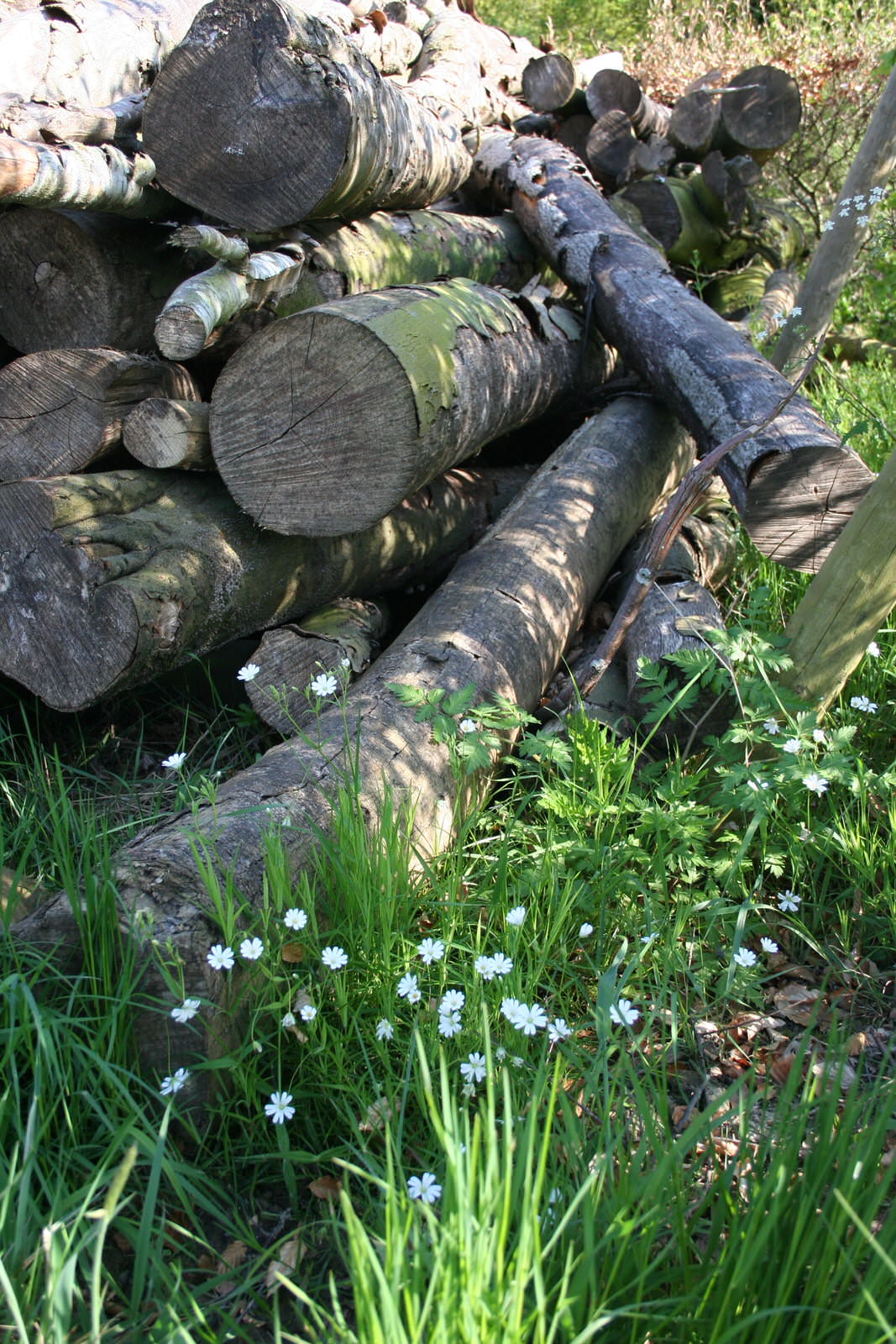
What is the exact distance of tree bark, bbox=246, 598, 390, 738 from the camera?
2.96 metres

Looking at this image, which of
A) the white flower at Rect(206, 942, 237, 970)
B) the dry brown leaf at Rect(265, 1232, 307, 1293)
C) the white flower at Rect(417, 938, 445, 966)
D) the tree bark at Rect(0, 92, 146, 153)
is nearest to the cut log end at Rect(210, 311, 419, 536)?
the tree bark at Rect(0, 92, 146, 153)

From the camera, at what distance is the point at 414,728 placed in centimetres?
259

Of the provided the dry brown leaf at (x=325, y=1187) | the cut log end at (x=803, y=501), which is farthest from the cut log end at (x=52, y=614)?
the cut log end at (x=803, y=501)

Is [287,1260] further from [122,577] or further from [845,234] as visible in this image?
[845,234]

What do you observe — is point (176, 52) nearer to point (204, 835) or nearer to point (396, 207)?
point (396, 207)

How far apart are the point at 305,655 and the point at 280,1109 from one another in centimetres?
161

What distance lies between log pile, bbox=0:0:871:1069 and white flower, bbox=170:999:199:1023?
0.27 metres

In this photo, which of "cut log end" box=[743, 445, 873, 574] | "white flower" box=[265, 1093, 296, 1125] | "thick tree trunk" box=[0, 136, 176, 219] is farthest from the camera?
"cut log end" box=[743, 445, 873, 574]

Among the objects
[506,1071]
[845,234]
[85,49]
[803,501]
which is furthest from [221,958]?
[845,234]

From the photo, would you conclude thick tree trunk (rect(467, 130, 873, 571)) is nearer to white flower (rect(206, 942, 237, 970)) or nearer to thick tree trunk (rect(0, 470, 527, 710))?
thick tree trunk (rect(0, 470, 527, 710))

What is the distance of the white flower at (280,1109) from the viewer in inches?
69.2

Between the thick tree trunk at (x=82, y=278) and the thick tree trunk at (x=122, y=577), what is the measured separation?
641 millimetres

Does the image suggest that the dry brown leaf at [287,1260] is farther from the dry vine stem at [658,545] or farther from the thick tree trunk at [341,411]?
the thick tree trunk at [341,411]

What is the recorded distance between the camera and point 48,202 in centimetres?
281
